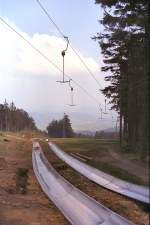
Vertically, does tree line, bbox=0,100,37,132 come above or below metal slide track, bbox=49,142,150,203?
above

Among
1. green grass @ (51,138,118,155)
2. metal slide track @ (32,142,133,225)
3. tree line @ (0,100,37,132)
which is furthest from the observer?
tree line @ (0,100,37,132)

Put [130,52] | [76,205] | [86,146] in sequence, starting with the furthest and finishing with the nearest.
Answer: [86,146]
[130,52]
[76,205]

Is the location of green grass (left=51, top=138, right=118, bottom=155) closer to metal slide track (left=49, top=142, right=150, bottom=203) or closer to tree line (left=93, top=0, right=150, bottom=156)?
tree line (left=93, top=0, right=150, bottom=156)

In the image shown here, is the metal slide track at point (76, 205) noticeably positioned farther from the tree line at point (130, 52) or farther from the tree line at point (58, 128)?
the tree line at point (58, 128)

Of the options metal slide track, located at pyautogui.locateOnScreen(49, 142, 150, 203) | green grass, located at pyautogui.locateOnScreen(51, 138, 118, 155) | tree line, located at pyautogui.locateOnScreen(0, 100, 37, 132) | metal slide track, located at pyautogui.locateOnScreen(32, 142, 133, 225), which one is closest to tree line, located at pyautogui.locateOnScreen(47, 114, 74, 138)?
tree line, located at pyautogui.locateOnScreen(0, 100, 37, 132)

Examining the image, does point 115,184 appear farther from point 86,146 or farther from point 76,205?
point 86,146

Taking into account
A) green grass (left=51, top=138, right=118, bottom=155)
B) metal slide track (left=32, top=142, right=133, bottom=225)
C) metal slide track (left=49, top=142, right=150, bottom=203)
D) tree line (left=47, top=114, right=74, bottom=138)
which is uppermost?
tree line (left=47, top=114, right=74, bottom=138)

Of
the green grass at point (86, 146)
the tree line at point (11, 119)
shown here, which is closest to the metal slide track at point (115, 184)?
the green grass at point (86, 146)

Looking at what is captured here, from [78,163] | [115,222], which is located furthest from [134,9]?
[115,222]

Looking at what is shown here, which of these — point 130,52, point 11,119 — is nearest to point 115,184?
point 130,52
